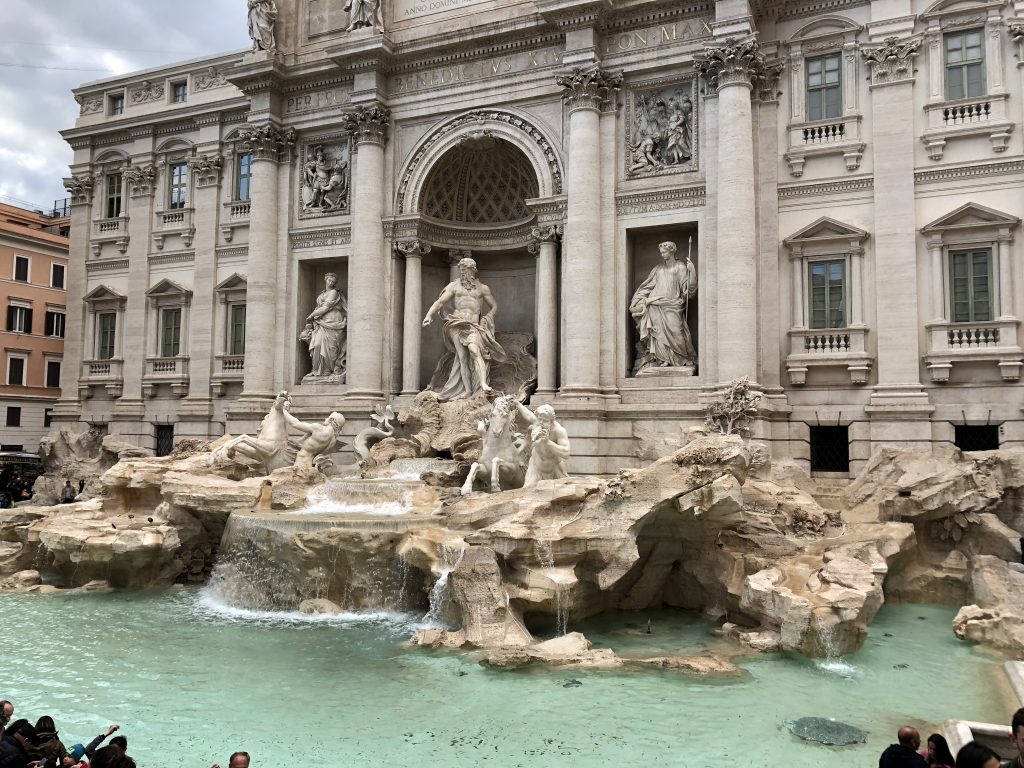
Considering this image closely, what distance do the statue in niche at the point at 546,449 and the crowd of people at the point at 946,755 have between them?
897 cm

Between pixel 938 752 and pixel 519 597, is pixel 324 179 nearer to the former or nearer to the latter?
pixel 519 597

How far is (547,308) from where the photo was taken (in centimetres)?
2062

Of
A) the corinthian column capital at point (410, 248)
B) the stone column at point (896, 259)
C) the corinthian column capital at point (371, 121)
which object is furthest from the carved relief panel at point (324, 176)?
the stone column at point (896, 259)

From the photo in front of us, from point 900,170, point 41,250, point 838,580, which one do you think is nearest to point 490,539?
point 838,580

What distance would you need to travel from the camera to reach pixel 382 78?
2269 cm

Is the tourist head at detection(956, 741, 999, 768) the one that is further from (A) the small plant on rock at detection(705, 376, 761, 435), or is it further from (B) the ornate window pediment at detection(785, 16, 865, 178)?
(B) the ornate window pediment at detection(785, 16, 865, 178)

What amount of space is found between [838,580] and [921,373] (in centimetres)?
790

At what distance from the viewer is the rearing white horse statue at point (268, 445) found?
1816 centimetres

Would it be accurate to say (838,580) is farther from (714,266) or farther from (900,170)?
(900,170)

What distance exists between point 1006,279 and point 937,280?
1268 mm

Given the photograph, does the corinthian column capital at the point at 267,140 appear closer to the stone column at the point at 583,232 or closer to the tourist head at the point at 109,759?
the stone column at the point at 583,232

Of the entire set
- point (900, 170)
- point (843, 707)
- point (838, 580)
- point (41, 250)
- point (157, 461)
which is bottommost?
point (843, 707)

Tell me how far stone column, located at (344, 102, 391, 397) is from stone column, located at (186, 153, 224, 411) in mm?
5714

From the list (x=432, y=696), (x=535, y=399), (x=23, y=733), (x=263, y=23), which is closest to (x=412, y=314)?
(x=535, y=399)
